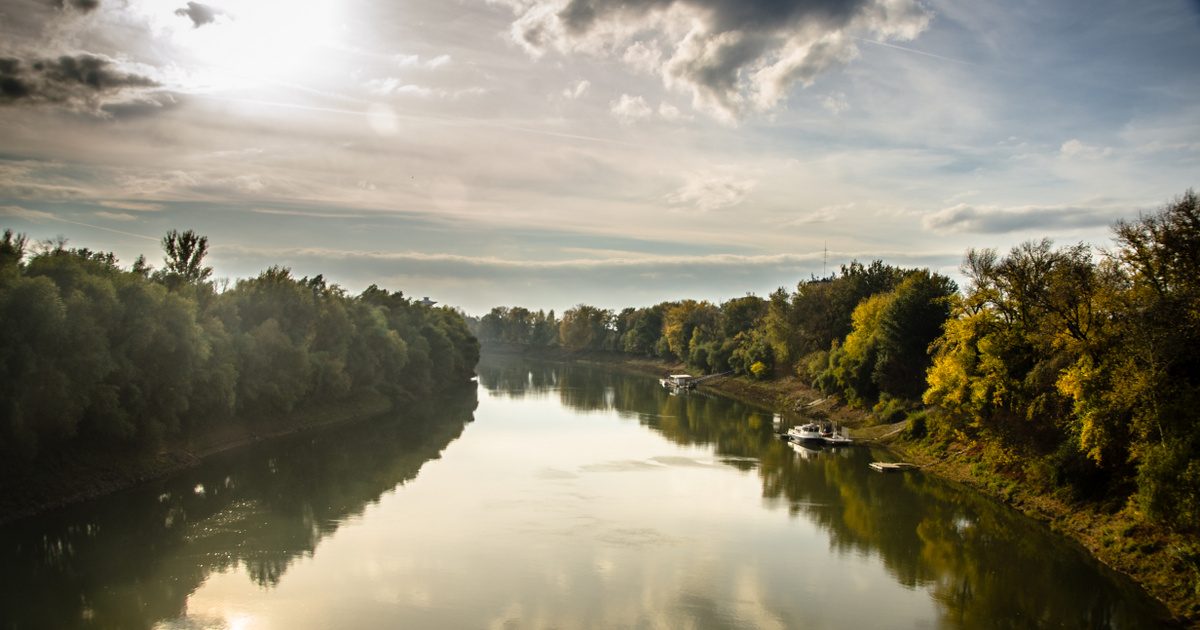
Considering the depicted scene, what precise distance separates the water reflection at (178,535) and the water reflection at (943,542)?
15.5 metres

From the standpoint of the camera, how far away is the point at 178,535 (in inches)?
1188

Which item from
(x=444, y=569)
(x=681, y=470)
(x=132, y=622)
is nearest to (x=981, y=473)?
(x=681, y=470)

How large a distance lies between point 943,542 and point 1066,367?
29.6 feet

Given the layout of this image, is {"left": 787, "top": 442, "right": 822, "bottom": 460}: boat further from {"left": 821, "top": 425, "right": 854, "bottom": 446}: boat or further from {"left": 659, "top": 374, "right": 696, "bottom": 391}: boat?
{"left": 659, "top": 374, "right": 696, "bottom": 391}: boat

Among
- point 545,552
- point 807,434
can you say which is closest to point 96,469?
point 545,552

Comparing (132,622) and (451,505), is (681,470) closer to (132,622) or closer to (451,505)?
(451,505)

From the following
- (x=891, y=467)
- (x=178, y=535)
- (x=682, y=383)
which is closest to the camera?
(x=178, y=535)

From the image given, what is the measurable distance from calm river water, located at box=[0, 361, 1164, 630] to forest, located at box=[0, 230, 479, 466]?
11.3ft

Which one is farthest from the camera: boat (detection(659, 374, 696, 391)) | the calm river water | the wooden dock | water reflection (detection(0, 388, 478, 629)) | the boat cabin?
the boat cabin

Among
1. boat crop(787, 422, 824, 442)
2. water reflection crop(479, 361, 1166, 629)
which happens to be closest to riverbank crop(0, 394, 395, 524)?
water reflection crop(479, 361, 1166, 629)

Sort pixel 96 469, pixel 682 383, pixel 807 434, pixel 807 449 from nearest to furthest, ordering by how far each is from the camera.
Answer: pixel 96 469 < pixel 807 449 < pixel 807 434 < pixel 682 383

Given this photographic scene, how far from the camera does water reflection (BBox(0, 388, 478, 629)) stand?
2320 centimetres

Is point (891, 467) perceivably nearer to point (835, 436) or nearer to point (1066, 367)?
point (835, 436)

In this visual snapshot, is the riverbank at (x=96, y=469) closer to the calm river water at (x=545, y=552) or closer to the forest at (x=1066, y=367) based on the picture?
the calm river water at (x=545, y=552)
